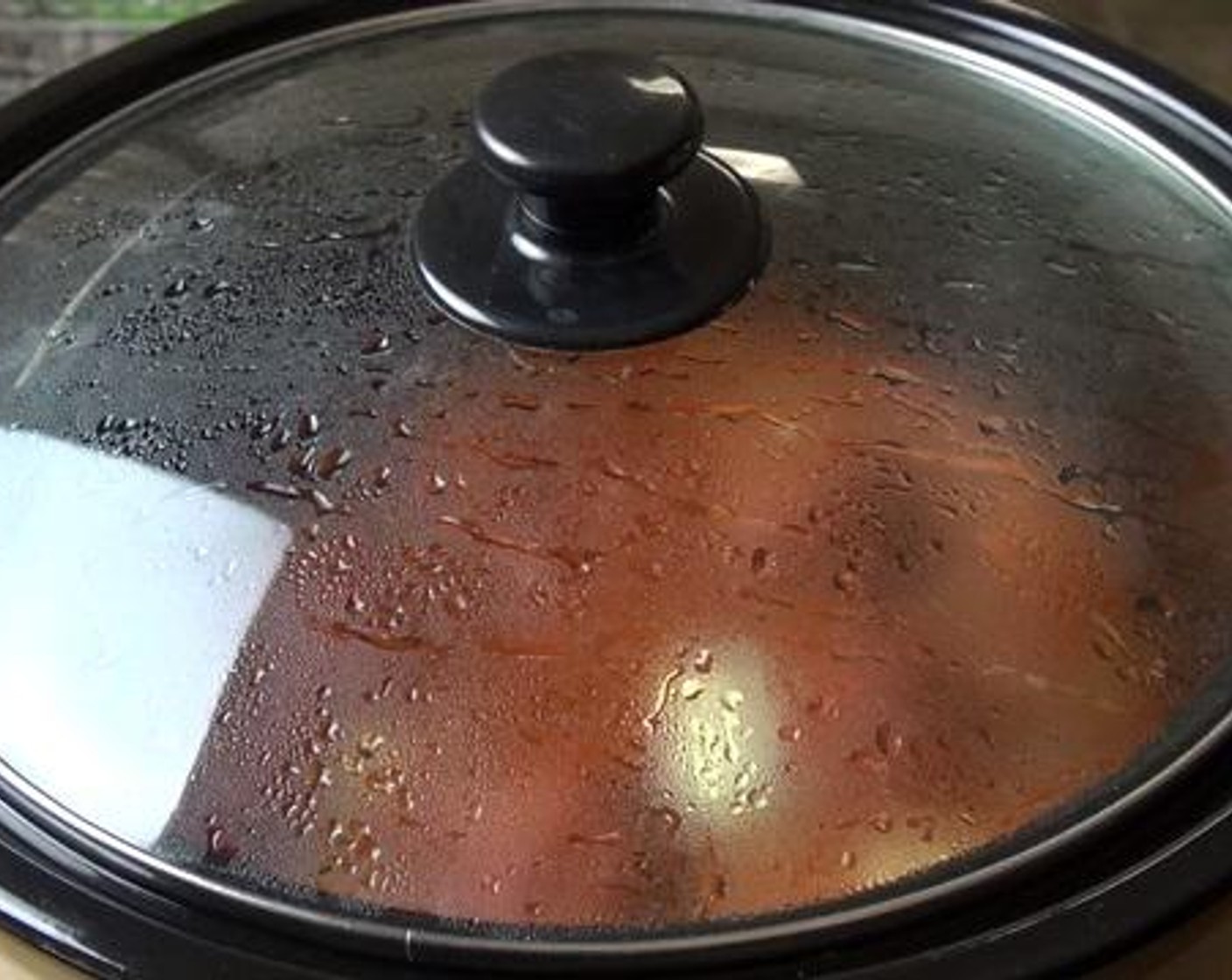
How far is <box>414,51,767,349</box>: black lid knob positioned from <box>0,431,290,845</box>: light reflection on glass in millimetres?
158

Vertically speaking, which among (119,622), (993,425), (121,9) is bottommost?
(121,9)

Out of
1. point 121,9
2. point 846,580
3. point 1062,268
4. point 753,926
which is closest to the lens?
point 753,926

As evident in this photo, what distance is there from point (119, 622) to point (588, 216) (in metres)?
0.28

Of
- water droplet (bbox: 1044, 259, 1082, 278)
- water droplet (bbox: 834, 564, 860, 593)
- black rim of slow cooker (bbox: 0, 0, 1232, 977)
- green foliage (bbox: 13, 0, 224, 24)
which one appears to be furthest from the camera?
green foliage (bbox: 13, 0, 224, 24)

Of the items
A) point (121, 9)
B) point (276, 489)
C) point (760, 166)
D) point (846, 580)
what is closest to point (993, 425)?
point (846, 580)

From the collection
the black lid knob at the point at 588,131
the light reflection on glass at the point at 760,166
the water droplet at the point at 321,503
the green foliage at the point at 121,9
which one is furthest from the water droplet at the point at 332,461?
the green foliage at the point at 121,9

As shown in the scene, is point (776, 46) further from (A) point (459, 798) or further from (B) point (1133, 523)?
(A) point (459, 798)

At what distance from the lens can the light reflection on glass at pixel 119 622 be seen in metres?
0.79

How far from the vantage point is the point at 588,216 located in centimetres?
87

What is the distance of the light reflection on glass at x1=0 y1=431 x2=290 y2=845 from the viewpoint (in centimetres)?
79

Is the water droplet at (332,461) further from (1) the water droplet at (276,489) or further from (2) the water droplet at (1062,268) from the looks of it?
(2) the water droplet at (1062,268)

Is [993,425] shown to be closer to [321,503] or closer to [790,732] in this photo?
[790,732]

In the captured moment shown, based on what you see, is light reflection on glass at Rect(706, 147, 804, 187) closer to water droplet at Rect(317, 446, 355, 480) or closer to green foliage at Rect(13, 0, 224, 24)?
water droplet at Rect(317, 446, 355, 480)

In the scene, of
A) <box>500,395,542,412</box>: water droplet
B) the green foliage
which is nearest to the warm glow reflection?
<box>500,395,542,412</box>: water droplet
